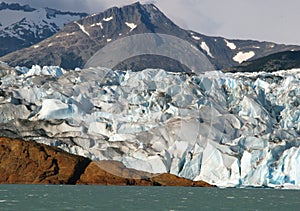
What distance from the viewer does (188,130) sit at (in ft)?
219

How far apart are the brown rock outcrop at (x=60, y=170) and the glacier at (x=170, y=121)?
1.32 metres

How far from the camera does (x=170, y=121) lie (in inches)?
2714

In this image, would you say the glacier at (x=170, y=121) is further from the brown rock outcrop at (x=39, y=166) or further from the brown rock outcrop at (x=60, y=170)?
the brown rock outcrop at (x=39, y=166)

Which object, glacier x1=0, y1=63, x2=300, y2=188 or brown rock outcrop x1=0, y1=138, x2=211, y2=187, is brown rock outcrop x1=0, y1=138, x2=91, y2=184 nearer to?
brown rock outcrop x1=0, y1=138, x2=211, y2=187

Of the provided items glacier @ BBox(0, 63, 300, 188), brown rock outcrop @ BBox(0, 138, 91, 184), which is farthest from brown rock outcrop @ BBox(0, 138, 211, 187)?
glacier @ BBox(0, 63, 300, 188)

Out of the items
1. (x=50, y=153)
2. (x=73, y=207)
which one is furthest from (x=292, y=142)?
(x=73, y=207)

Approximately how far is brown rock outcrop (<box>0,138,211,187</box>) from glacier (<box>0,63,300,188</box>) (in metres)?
1.32

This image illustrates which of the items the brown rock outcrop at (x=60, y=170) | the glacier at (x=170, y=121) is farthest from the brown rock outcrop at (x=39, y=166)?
the glacier at (x=170, y=121)

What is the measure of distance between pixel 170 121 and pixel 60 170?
47.7ft

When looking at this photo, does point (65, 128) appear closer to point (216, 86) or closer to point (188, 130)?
point (188, 130)

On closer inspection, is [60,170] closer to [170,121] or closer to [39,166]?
[39,166]

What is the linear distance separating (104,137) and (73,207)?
35.4m

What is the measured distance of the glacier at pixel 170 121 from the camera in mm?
59781

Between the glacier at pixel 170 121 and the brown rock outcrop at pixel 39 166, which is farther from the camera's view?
the brown rock outcrop at pixel 39 166
